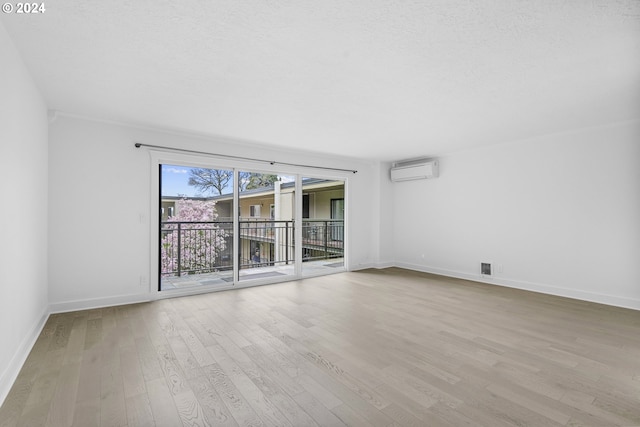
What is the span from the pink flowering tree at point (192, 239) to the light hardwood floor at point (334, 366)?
1206mm

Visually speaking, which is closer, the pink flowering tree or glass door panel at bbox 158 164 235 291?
glass door panel at bbox 158 164 235 291

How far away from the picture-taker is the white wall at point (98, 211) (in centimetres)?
354

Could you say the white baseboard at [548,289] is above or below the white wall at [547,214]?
below

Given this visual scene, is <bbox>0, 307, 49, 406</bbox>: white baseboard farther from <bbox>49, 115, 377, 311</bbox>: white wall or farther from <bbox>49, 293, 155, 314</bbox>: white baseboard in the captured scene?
<bbox>49, 115, 377, 311</bbox>: white wall

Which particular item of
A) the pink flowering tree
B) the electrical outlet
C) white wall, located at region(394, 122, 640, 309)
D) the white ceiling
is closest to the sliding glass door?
the pink flowering tree

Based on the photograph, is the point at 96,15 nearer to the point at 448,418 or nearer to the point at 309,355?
the point at 309,355

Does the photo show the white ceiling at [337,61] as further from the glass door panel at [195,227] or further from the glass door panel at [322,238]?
the glass door panel at [322,238]

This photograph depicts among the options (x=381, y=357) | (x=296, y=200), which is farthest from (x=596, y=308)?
(x=296, y=200)

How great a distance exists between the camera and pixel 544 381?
6.98ft

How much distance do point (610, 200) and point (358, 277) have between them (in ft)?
12.3

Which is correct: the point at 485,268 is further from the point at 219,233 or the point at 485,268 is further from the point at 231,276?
the point at 219,233

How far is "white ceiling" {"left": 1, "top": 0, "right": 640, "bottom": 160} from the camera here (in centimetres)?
180

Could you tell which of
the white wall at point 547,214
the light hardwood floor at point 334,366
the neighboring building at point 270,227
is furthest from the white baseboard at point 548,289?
the neighboring building at point 270,227

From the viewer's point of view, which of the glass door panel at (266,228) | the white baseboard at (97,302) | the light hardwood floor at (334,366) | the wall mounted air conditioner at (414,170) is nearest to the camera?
the light hardwood floor at (334,366)
